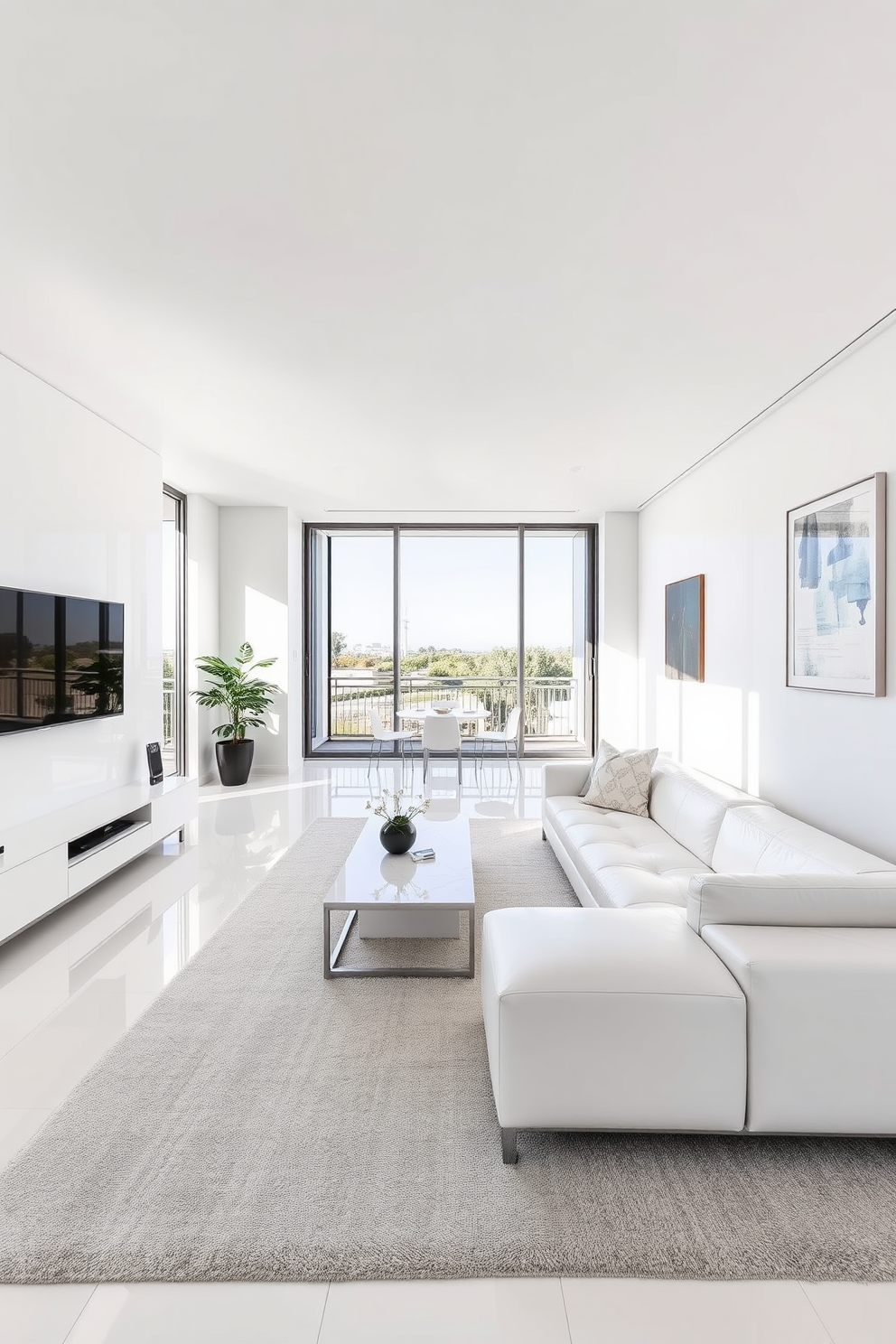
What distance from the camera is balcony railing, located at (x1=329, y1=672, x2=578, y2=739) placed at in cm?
841

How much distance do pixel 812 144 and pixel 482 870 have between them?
3.47 m

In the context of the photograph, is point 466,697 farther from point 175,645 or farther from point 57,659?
point 57,659

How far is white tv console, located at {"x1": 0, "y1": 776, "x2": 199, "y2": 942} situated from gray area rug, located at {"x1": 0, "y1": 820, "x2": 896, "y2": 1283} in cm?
100

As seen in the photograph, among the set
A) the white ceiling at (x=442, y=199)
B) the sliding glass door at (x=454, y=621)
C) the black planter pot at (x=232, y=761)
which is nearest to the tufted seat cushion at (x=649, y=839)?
the white ceiling at (x=442, y=199)

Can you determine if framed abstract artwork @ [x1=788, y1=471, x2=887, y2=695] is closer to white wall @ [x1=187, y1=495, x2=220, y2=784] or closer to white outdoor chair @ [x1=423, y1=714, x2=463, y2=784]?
white outdoor chair @ [x1=423, y1=714, x2=463, y2=784]

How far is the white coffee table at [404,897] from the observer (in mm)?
2748

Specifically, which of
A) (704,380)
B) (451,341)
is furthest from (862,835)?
(451,341)

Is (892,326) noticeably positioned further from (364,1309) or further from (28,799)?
(28,799)

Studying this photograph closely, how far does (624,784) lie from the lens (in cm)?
419

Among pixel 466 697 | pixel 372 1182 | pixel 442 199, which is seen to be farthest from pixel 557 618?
pixel 372 1182

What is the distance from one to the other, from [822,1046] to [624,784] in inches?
96.0

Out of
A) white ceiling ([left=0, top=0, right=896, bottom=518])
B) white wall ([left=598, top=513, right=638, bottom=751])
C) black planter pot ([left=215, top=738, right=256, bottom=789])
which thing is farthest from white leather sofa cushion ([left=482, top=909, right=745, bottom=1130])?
white wall ([left=598, top=513, right=638, bottom=751])

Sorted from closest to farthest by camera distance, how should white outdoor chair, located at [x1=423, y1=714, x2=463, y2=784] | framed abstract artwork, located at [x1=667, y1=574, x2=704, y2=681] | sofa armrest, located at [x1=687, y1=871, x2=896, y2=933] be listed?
sofa armrest, located at [x1=687, y1=871, x2=896, y2=933] → framed abstract artwork, located at [x1=667, y1=574, x2=704, y2=681] → white outdoor chair, located at [x1=423, y1=714, x2=463, y2=784]

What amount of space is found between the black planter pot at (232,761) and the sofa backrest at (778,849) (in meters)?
4.69
